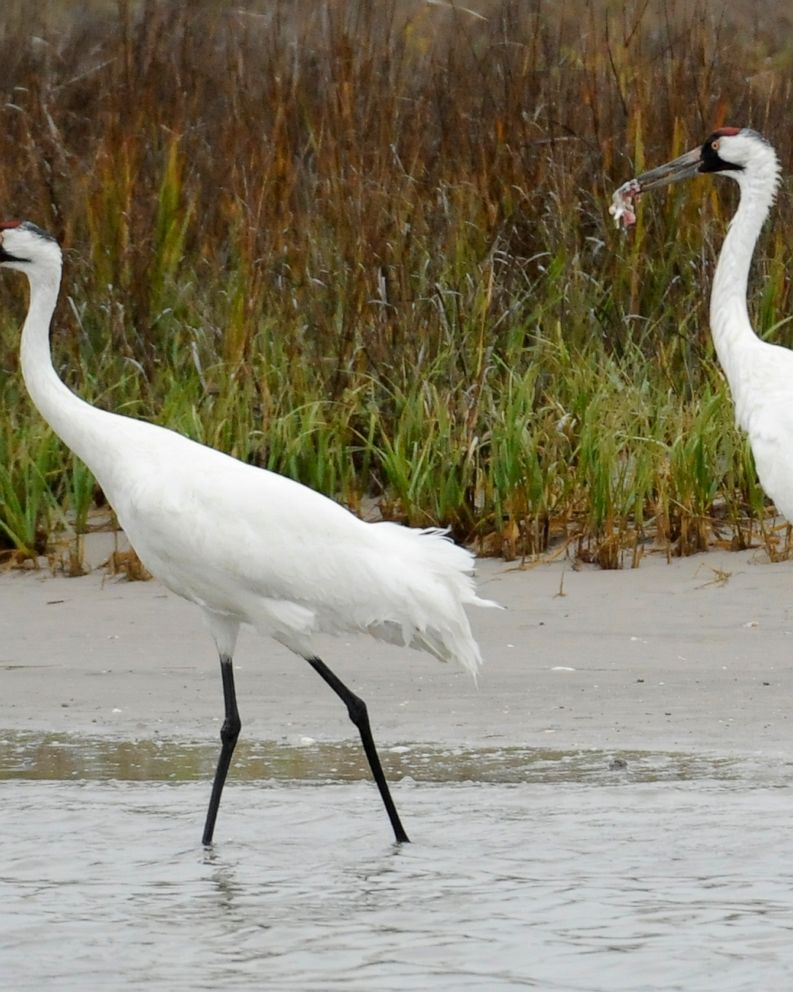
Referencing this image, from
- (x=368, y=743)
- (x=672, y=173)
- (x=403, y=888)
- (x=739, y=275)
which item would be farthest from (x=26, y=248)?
(x=672, y=173)

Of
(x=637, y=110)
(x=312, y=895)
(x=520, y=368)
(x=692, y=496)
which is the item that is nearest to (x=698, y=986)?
(x=312, y=895)

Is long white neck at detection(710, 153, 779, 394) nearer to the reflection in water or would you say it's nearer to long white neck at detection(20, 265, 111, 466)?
the reflection in water

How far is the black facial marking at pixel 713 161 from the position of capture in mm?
7414

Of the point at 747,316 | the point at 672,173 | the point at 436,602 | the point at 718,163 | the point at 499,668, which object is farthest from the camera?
the point at 672,173

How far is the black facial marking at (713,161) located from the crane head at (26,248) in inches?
110

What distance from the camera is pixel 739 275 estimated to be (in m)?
7.22

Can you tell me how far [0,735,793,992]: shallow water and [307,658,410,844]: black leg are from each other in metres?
0.06

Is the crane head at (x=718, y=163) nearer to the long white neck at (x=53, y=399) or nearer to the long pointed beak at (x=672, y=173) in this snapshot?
the long pointed beak at (x=672, y=173)

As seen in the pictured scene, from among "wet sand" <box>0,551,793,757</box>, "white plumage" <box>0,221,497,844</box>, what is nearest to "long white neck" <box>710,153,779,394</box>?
"wet sand" <box>0,551,793,757</box>

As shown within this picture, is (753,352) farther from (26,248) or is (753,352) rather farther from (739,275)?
(26,248)

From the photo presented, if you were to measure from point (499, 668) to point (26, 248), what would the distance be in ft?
6.37

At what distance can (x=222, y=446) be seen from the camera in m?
7.76

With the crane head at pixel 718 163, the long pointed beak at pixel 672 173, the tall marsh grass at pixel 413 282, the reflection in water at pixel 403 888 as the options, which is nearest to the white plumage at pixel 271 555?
the reflection in water at pixel 403 888

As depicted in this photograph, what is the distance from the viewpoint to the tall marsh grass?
760cm
